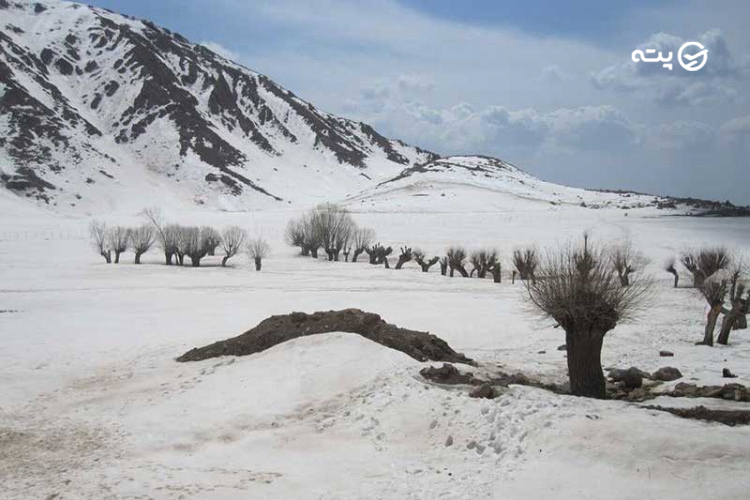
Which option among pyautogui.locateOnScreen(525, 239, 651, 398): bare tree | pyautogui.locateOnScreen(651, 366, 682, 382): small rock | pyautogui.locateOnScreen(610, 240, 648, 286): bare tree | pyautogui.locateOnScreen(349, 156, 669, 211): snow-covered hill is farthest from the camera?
pyautogui.locateOnScreen(349, 156, 669, 211): snow-covered hill

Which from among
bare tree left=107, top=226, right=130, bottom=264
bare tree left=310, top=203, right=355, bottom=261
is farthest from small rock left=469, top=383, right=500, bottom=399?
bare tree left=310, top=203, right=355, bottom=261

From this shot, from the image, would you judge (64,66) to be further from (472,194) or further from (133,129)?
(472,194)

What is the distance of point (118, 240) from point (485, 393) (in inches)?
2120

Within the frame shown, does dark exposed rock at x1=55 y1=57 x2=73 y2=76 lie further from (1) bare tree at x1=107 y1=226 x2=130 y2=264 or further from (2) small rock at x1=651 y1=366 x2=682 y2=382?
(2) small rock at x1=651 y1=366 x2=682 y2=382

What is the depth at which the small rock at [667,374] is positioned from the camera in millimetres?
14766

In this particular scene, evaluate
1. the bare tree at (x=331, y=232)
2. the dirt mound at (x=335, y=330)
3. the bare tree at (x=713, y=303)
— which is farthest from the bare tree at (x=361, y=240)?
the dirt mound at (x=335, y=330)

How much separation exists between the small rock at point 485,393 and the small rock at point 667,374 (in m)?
5.66

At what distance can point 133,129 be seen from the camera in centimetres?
15088

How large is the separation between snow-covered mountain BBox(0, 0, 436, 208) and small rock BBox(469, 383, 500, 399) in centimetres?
11236

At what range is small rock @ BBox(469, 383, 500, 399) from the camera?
11589 millimetres

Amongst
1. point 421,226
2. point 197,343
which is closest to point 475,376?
point 197,343

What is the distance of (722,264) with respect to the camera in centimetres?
3681

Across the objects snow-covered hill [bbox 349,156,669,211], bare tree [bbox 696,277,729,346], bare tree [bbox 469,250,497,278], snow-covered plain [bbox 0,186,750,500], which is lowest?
snow-covered plain [bbox 0,186,750,500]

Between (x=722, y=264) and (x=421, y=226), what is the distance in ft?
156
